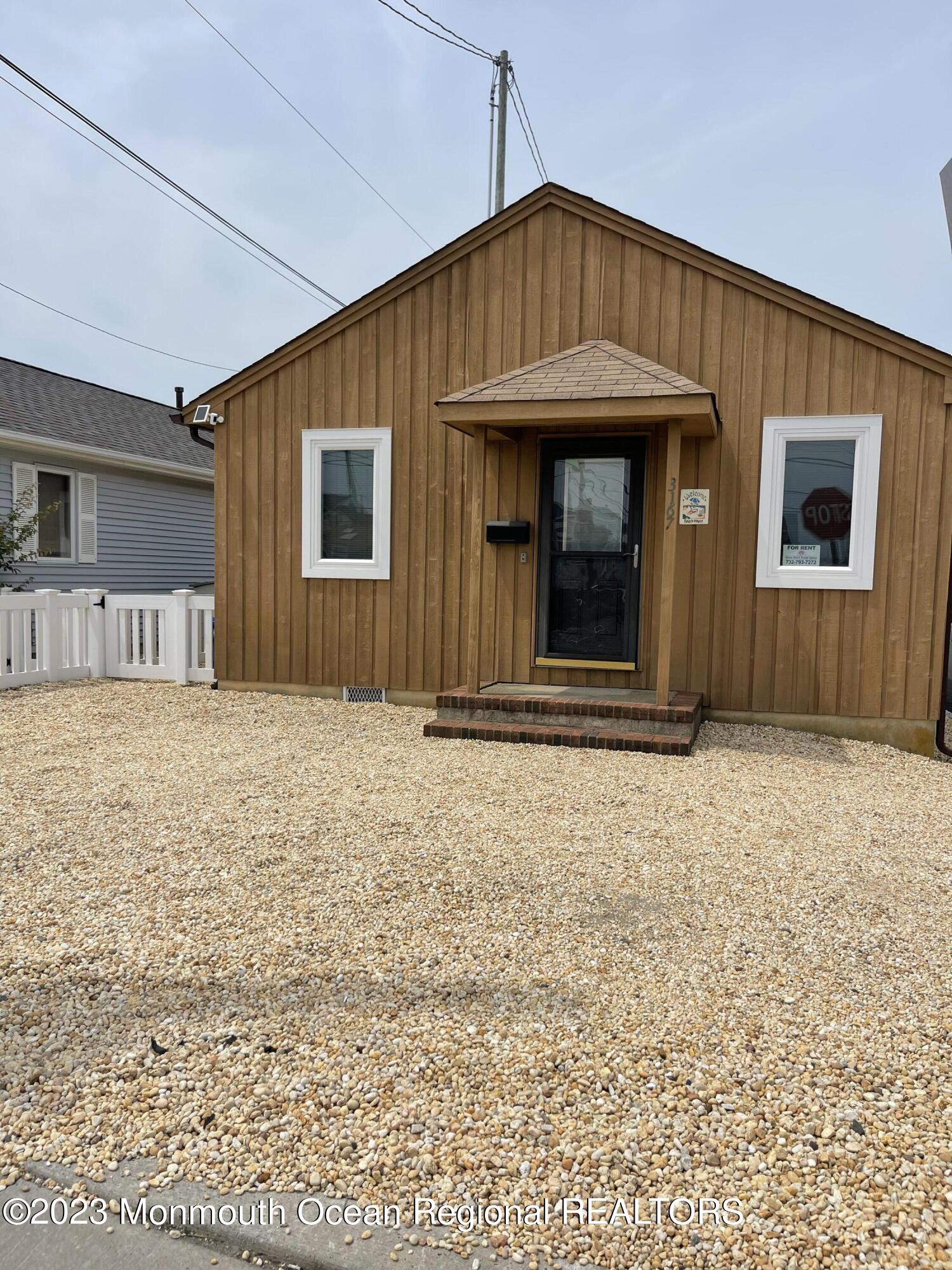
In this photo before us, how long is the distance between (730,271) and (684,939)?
554cm

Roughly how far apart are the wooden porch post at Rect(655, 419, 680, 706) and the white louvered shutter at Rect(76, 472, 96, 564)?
9695 mm

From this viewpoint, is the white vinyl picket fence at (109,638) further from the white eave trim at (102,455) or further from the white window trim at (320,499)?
the white eave trim at (102,455)

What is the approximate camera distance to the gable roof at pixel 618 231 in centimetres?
636

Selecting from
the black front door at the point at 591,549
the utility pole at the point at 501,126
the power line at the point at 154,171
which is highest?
the utility pole at the point at 501,126

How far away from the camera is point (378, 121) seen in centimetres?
1515

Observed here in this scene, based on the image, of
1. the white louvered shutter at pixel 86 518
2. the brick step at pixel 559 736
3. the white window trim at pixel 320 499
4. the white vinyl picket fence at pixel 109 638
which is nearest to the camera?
the brick step at pixel 559 736

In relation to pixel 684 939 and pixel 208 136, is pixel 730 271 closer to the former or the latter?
pixel 684 939

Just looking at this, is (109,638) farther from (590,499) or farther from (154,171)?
(154,171)

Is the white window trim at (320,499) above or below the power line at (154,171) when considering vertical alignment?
below

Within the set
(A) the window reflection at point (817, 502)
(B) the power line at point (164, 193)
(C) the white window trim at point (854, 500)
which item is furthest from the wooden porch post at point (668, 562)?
(B) the power line at point (164, 193)

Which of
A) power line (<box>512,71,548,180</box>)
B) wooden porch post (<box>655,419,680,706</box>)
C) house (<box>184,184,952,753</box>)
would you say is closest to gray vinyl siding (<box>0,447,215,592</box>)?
house (<box>184,184,952,753</box>)

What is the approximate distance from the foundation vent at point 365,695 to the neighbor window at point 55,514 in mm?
6410

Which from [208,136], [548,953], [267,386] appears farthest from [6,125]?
[548,953]

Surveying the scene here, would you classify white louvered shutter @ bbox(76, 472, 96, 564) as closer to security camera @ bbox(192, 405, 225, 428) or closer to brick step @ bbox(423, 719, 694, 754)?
security camera @ bbox(192, 405, 225, 428)
